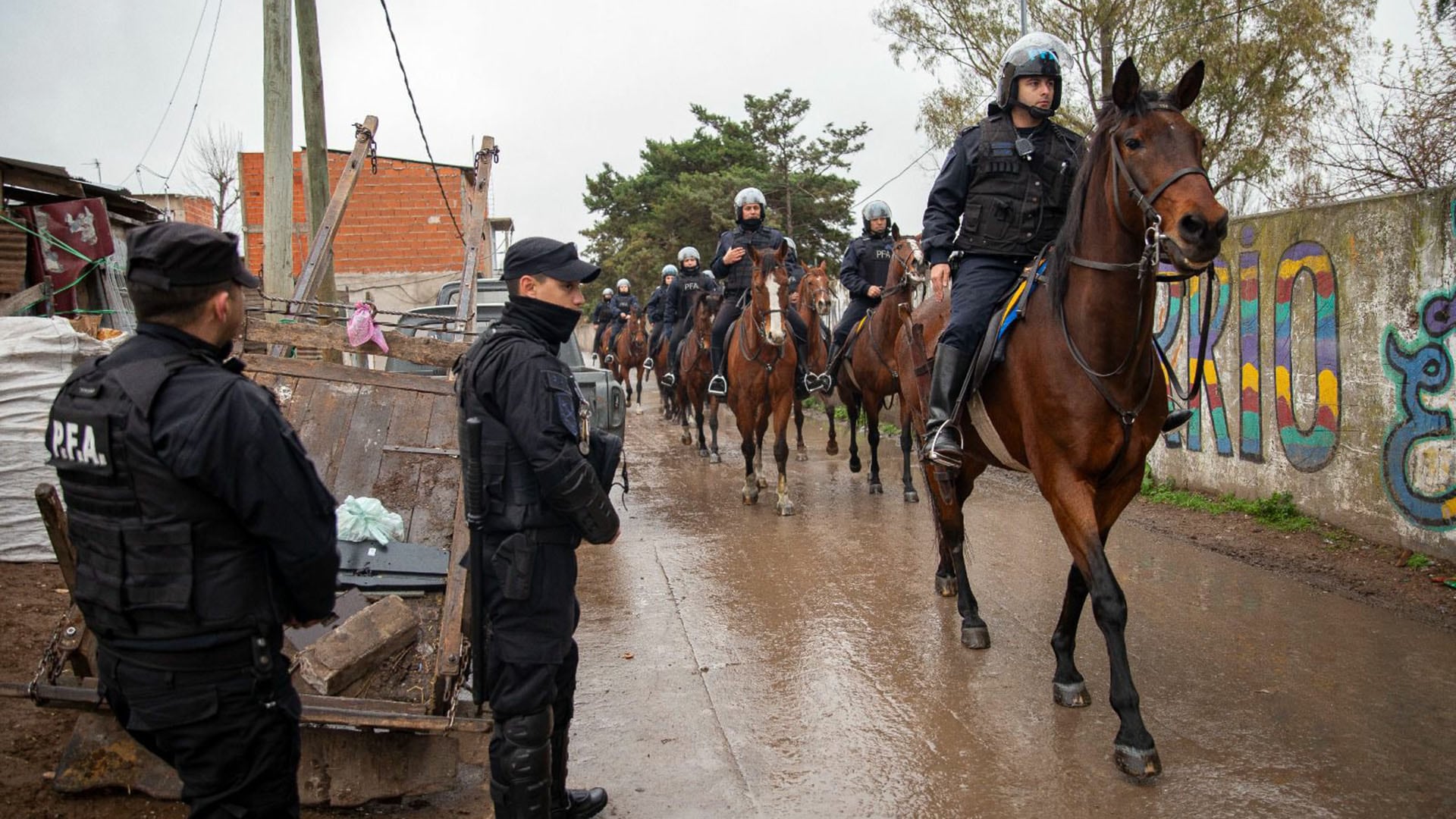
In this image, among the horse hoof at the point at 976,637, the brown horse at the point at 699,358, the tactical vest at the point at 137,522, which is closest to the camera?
the tactical vest at the point at 137,522

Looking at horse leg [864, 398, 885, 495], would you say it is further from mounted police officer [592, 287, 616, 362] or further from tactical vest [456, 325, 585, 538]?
mounted police officer [592, 287, 616, 362]

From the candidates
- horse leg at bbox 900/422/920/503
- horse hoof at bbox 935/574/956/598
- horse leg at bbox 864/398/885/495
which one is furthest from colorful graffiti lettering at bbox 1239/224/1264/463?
horse hoof at bbox 935/574/956/598

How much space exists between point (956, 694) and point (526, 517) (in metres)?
2.67

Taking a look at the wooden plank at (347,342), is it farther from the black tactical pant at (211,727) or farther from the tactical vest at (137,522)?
the black tactical pant at (211,727)

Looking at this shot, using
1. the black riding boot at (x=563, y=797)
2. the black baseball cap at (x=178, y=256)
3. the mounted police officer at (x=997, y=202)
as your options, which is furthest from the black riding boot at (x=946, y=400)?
the black baseball cap at (x=178, y=256)

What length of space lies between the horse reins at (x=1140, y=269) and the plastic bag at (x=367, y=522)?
3.62m

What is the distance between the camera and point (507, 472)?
3.32m

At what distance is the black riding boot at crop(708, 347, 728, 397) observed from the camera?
11.2 meters

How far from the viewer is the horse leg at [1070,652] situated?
4.63m

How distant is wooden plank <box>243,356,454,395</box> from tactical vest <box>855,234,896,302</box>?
6.60 m

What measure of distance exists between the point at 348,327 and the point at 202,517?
3.04m

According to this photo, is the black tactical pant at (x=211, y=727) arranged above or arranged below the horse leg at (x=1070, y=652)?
above

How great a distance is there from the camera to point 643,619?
6.32m

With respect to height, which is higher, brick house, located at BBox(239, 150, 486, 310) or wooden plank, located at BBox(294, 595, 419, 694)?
brick house, located at BBox(239, 150, 486, 310)
